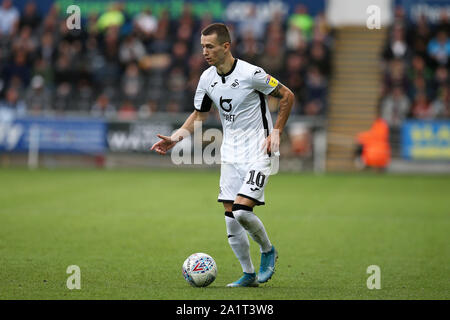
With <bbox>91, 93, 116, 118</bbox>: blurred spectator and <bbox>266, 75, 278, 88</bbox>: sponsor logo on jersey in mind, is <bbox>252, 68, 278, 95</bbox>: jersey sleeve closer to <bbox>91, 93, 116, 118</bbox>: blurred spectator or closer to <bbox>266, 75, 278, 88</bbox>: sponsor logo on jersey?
<bbox>266, 75, 278, 88</bbox>: sponsor logo on jersey

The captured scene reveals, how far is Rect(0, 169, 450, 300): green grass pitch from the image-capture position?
7137 mm

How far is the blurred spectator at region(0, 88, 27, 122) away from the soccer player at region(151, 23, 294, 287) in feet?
54.6

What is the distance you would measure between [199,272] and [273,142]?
1.37 m

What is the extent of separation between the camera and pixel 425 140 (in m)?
22.8

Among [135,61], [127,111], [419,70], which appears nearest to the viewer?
[127,111]

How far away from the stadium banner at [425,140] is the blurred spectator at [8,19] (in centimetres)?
Answer: 1334

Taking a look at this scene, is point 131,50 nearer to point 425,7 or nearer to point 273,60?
point 273,60

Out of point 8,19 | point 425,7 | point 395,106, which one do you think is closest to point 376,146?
point 395,106

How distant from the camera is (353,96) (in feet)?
84.3

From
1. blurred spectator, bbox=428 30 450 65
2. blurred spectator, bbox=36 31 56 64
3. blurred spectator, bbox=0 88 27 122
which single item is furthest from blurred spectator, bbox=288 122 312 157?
blurred spectator, bbox=36 31 56 64

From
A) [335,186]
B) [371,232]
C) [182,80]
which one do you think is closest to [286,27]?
[182,80]

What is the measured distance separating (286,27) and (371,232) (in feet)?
49.1

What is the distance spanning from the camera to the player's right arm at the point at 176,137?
748 centimetres
